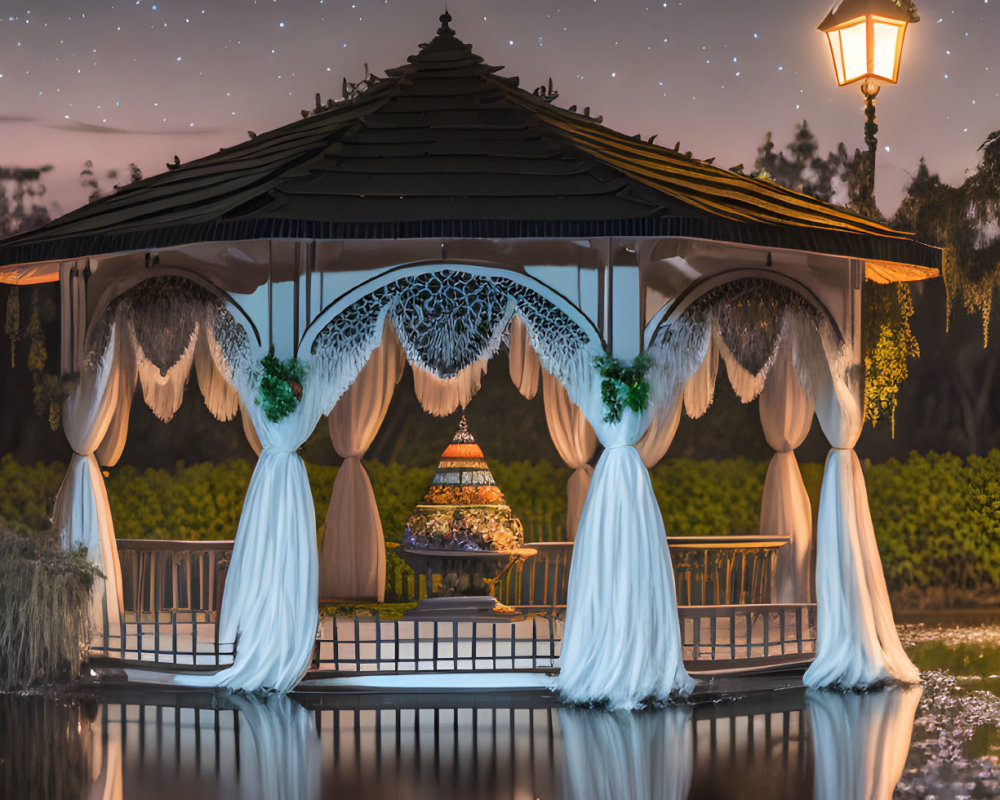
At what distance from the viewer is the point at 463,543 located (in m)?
10.7

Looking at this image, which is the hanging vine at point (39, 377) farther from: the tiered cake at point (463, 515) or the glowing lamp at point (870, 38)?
the glowing lamp at point (870, 38)

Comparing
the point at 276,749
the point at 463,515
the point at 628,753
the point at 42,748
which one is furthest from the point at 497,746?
the point at 463,515

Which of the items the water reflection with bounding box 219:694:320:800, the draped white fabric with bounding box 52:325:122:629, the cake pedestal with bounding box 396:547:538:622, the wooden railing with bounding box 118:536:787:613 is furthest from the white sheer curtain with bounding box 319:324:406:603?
the water reflection with bounding box 219:694:320:800

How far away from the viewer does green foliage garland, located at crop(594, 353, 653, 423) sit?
883cm

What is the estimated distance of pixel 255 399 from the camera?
905 cm

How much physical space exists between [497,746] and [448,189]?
3.45 metres

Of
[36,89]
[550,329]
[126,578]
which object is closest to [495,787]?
[550,329]

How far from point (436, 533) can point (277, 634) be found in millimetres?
2259

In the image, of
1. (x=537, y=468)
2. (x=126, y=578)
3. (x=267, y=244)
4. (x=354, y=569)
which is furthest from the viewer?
(x=537, y=468)

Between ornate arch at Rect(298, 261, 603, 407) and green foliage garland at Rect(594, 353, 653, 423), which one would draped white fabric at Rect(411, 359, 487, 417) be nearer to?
ornate arch at Rect(298, 261, 603, 407)

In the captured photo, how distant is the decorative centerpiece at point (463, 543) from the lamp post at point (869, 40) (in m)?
4.01

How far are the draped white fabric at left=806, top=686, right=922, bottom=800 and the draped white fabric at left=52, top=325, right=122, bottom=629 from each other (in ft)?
A: 15.7

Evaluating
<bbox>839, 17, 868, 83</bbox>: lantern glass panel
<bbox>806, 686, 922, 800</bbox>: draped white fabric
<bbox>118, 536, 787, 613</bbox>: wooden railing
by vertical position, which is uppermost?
<bbox>839, 17, 868, 83</bbox>: lantern glass panel

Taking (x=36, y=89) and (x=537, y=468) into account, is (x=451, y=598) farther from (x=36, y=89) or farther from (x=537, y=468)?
(x=36, y=89)
